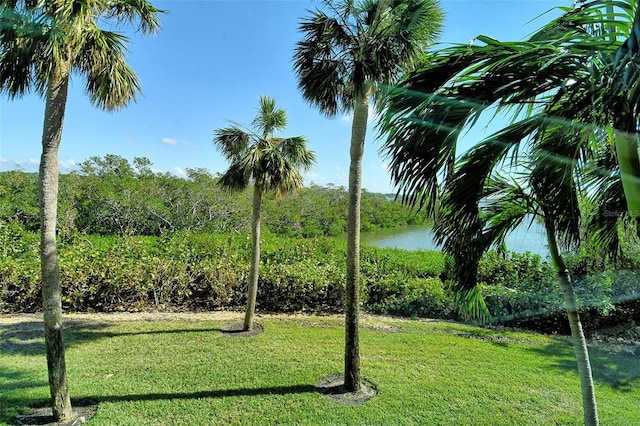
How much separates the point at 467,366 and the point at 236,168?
5.40 m

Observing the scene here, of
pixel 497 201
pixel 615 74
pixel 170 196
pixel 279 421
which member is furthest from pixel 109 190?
pixel 615 74

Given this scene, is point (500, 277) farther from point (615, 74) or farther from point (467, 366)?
point (615, 74)

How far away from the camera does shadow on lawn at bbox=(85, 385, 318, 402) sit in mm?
4191

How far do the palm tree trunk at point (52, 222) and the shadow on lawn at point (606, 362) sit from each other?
720 centimetres

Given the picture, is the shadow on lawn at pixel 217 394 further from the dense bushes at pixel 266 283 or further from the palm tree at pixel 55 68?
the dense bushes at pixel 266 283

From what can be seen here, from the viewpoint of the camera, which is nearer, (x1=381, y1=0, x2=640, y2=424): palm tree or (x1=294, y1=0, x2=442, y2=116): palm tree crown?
(x1=381, y1=0, x2=640, y2=424): palm tree

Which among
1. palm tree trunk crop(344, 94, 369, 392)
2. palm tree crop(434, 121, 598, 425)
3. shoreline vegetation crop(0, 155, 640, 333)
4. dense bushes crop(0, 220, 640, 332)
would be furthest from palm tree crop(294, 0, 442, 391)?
dense bushes crop(0, 220, 640, 332)

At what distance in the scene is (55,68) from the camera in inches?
135

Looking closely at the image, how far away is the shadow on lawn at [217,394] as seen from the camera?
4.19 m

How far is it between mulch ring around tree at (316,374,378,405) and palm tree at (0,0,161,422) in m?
3.00

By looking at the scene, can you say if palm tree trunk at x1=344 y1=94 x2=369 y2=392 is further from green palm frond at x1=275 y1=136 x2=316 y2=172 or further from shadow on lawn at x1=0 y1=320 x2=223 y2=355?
shadow on lawn at x1=0 y1=320 x2=223 y2=355

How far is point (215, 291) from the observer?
28.2ft

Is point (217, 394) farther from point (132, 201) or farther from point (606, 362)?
point (132, 201)

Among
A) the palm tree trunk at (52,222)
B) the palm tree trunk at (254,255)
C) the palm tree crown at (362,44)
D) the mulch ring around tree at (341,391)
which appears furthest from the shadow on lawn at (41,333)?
the palm tree crown at (362,44)
